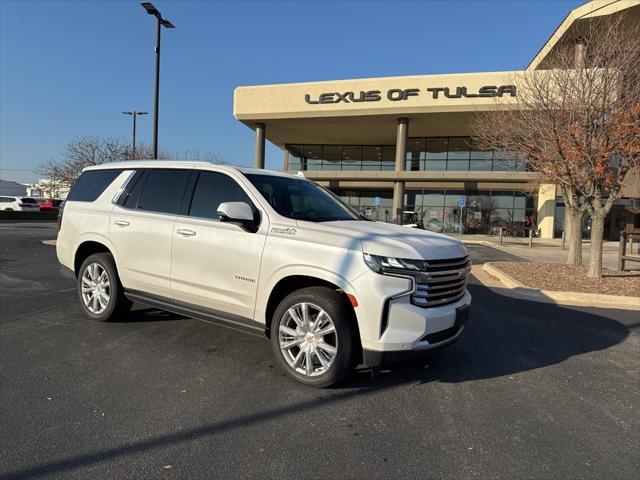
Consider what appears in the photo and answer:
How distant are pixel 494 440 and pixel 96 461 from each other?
262 cm

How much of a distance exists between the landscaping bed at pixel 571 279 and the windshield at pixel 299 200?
238 inches

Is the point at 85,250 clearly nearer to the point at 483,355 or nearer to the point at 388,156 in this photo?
the point at 483,355

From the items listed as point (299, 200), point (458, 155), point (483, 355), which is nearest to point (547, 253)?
point (458, 155)

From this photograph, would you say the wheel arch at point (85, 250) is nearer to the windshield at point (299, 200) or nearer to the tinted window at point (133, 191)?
the tinted window at point (133, 191)

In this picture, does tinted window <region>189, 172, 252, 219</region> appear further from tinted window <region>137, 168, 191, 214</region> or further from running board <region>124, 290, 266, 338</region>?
running board <region>124, 290, 266, 338</region>

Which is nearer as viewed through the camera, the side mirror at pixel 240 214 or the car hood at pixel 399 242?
the car hood at pixel 399 242

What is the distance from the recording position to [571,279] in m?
10.4

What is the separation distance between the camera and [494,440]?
3.13m

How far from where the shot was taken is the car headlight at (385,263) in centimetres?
356

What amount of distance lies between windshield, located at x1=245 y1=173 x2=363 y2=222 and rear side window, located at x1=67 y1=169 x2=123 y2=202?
223cm

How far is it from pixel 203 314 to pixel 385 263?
2.05 metres

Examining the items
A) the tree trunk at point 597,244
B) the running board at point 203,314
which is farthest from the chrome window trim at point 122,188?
the tree trunk at point 597,244

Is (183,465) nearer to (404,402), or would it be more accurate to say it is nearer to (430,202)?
(404,402)

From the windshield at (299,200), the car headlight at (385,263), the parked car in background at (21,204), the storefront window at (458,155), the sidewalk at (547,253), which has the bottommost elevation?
the sidewalk at (547,253)
